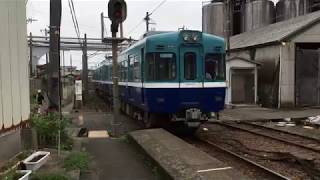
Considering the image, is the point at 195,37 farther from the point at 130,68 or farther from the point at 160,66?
the point at 130,68

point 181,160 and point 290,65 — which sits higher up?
point 290,65

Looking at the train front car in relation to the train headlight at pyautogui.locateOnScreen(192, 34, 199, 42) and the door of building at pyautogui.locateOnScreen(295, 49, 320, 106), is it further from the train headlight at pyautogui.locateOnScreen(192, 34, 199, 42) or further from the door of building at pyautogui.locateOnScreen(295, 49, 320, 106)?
the door of building at pyautogui.locateOnScreen(295, 49, 320, 106)

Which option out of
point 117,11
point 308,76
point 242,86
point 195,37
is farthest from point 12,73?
point 308,76

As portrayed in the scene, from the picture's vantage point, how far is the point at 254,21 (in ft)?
145

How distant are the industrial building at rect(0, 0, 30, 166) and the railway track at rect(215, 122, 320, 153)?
25.0ft

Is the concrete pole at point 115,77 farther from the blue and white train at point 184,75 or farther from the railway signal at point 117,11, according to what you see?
the blue and white train at point 184,75

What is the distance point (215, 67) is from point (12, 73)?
9.16m

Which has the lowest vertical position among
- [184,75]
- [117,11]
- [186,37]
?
[184,75]

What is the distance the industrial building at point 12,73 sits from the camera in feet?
21.0

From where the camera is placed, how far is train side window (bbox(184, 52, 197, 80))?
15.0m

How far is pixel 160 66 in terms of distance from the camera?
14961 millimetres


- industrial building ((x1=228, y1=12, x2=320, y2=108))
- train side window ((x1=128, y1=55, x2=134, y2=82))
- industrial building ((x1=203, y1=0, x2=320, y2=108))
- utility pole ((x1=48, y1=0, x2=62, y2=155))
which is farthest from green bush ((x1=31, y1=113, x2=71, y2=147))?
industrial building ((x1=228, y1=12, x2=320, y2=108))

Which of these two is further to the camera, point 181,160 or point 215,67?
point 215,67

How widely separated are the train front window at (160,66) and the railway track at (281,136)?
11.8 ft
